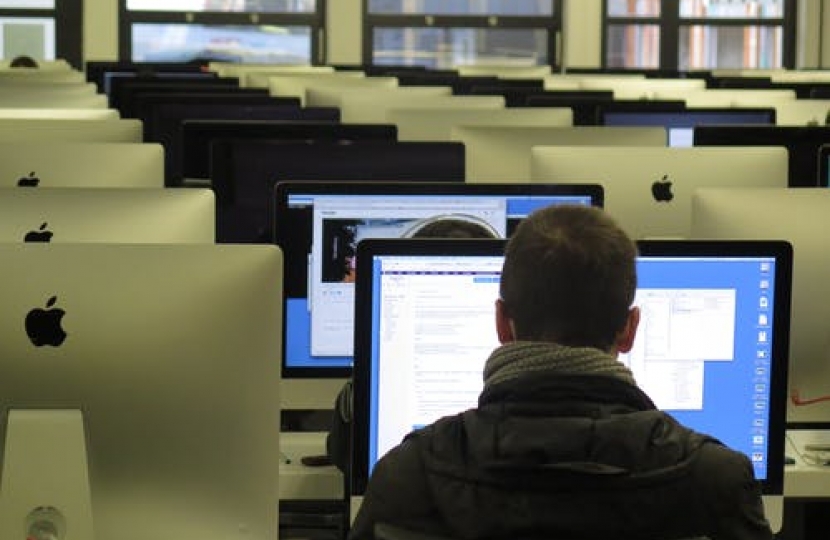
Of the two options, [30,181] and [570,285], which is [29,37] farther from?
[570,285]

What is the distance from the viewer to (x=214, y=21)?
17.3 metres

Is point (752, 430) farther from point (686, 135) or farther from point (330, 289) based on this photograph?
point (686, 135)

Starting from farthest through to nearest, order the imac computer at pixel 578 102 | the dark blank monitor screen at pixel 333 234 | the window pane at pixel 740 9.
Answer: the window pane at pixel 740 9 < the imac computer at pixel 578 102 < the dark blank monitor screen at pixel 333 234

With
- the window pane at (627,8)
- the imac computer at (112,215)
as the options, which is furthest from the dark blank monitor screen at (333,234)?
the window pane at (627,8)

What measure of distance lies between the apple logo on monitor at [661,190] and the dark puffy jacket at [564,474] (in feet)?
6.83

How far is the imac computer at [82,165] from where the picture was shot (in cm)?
407

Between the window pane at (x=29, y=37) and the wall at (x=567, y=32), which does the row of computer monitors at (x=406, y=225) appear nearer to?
the wall at (x=567, y=32)

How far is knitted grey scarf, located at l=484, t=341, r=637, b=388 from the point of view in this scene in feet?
7.00

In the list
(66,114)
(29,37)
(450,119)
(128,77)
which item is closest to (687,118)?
(450,119)

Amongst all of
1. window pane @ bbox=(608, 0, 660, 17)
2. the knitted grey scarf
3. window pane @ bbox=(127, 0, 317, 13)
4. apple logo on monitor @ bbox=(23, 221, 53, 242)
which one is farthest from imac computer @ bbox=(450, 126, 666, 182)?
window pane @ bbox=(608, 0, 660, 17)

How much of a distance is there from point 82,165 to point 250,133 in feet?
3.65

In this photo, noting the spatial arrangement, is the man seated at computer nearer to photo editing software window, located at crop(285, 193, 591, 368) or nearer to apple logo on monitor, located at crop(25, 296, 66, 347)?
apple logo on monitor, located at crop(25, 296, 66, 347)

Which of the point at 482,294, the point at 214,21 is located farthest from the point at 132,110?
the point at 214,21

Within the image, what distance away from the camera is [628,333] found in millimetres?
2236
